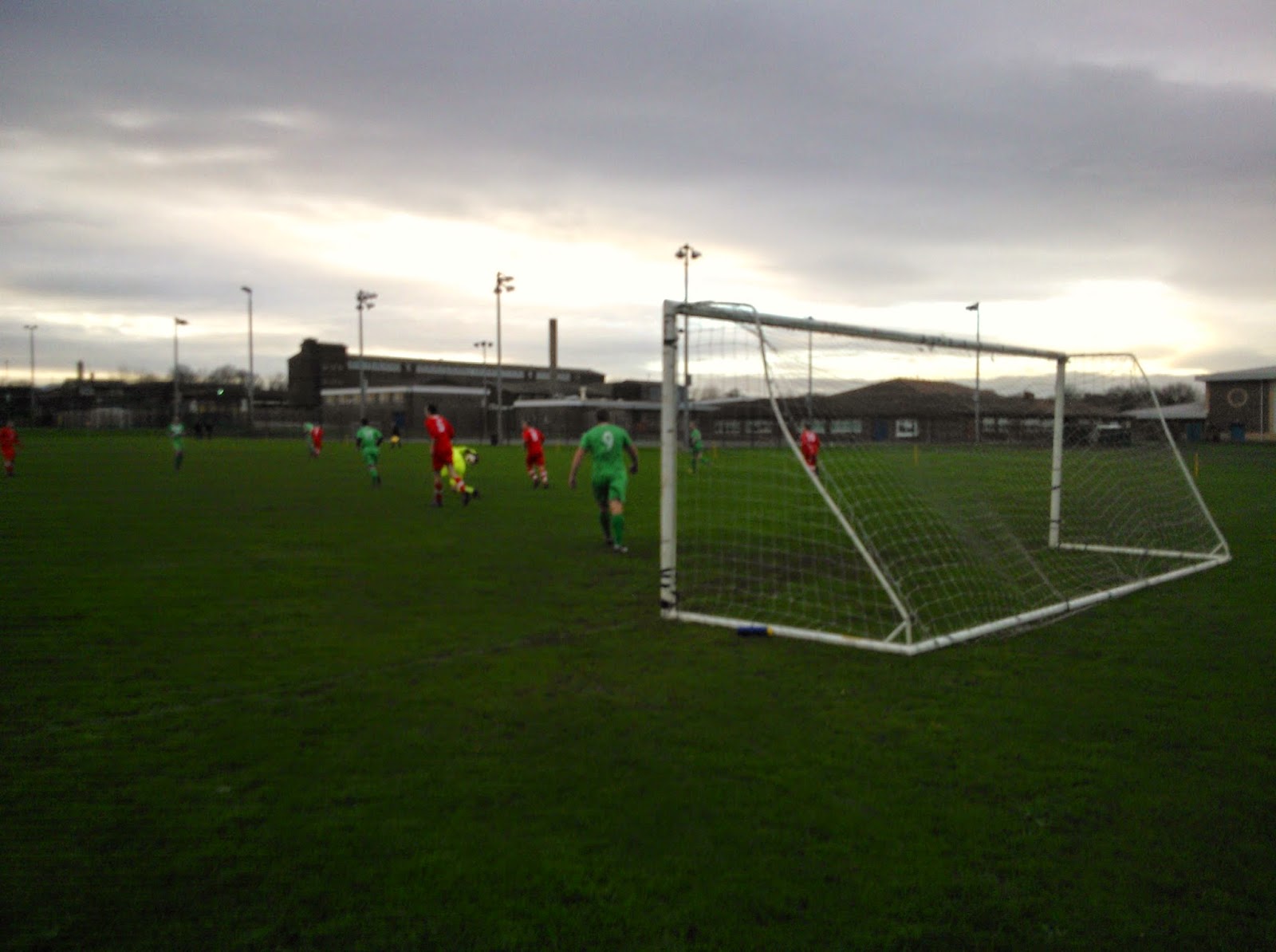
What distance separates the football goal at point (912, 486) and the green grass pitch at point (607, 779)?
89 cm

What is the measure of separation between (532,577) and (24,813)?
259 inches

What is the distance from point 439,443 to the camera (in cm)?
1888

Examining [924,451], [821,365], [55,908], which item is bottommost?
[55,908]

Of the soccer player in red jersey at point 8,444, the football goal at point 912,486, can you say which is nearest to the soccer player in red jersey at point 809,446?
the football goal at point 912,486

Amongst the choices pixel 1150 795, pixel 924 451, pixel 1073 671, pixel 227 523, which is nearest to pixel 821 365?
pixel 924 451

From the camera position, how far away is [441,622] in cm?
804

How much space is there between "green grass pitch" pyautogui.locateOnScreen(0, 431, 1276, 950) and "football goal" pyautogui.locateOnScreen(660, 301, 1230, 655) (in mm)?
889

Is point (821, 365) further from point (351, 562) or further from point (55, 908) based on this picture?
point (55, 908)

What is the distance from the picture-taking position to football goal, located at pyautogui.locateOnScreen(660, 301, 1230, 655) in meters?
8.34

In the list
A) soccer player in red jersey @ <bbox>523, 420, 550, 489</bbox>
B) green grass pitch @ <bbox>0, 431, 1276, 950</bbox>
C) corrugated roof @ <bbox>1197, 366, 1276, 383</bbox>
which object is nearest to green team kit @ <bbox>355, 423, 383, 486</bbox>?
soccer player in red jersey @ <bbox>523, 420, 550, 489</bbox>

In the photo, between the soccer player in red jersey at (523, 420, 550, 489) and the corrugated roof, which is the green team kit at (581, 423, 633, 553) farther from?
the corrugated roof

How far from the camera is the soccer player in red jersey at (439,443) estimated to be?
18312 mm

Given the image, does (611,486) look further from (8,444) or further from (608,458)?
(8,444)

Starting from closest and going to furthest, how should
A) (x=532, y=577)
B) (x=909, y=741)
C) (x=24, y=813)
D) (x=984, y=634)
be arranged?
(x=24, y=813), (x=909, y=741), (x=984, y=634), (x=532, y=577)
